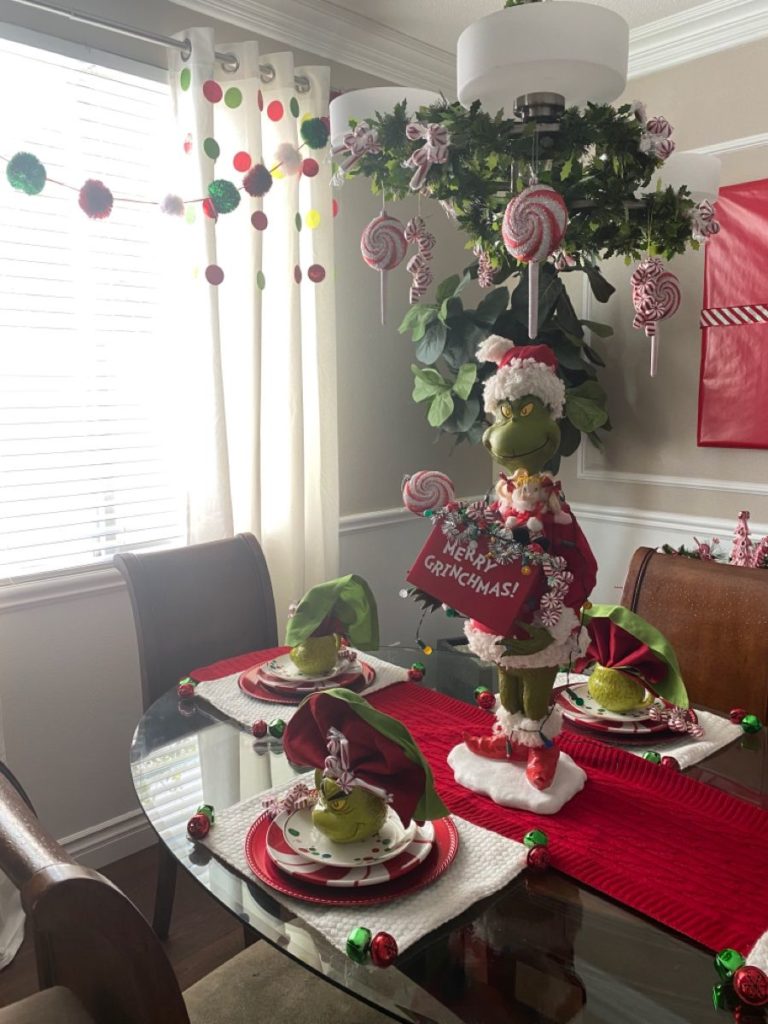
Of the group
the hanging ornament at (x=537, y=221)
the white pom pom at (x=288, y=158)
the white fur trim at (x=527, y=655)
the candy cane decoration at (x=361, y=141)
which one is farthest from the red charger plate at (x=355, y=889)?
the white pom pom at (x=288, y=158)

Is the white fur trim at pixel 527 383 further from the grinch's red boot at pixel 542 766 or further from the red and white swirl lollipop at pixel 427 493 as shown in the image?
the grinch's red boot at pixel 542 766

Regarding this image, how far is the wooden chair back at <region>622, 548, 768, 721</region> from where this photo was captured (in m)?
1.73

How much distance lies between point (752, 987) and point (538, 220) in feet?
3.30

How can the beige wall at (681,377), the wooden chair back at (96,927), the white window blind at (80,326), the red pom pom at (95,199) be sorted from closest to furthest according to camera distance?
1. the wooden chair back at (96,927)
2. the red pom pom at (95,199)
3. the white window blind at (80,326)
4. the beige wall at (681,377)

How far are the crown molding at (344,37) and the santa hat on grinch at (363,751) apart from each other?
7.18 feet

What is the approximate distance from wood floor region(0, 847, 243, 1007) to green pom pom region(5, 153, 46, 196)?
1630 millimetres

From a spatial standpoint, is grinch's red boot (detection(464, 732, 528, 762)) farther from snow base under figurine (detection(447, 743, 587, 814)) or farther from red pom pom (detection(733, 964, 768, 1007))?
red pom pom (detection(733, 964, 768, 1007))

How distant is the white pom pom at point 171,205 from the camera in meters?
2.16

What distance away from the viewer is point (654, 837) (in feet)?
3.58

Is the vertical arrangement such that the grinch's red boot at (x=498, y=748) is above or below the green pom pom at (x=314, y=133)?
below

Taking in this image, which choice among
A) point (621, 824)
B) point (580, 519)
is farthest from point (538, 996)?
point (580, 519)

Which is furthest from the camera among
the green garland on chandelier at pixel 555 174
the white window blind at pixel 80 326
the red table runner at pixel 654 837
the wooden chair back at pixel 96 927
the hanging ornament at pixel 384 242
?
the white window blind at pixel 80 326

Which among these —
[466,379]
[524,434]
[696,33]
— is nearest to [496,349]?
[524,434]

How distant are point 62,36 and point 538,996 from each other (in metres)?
2.37
